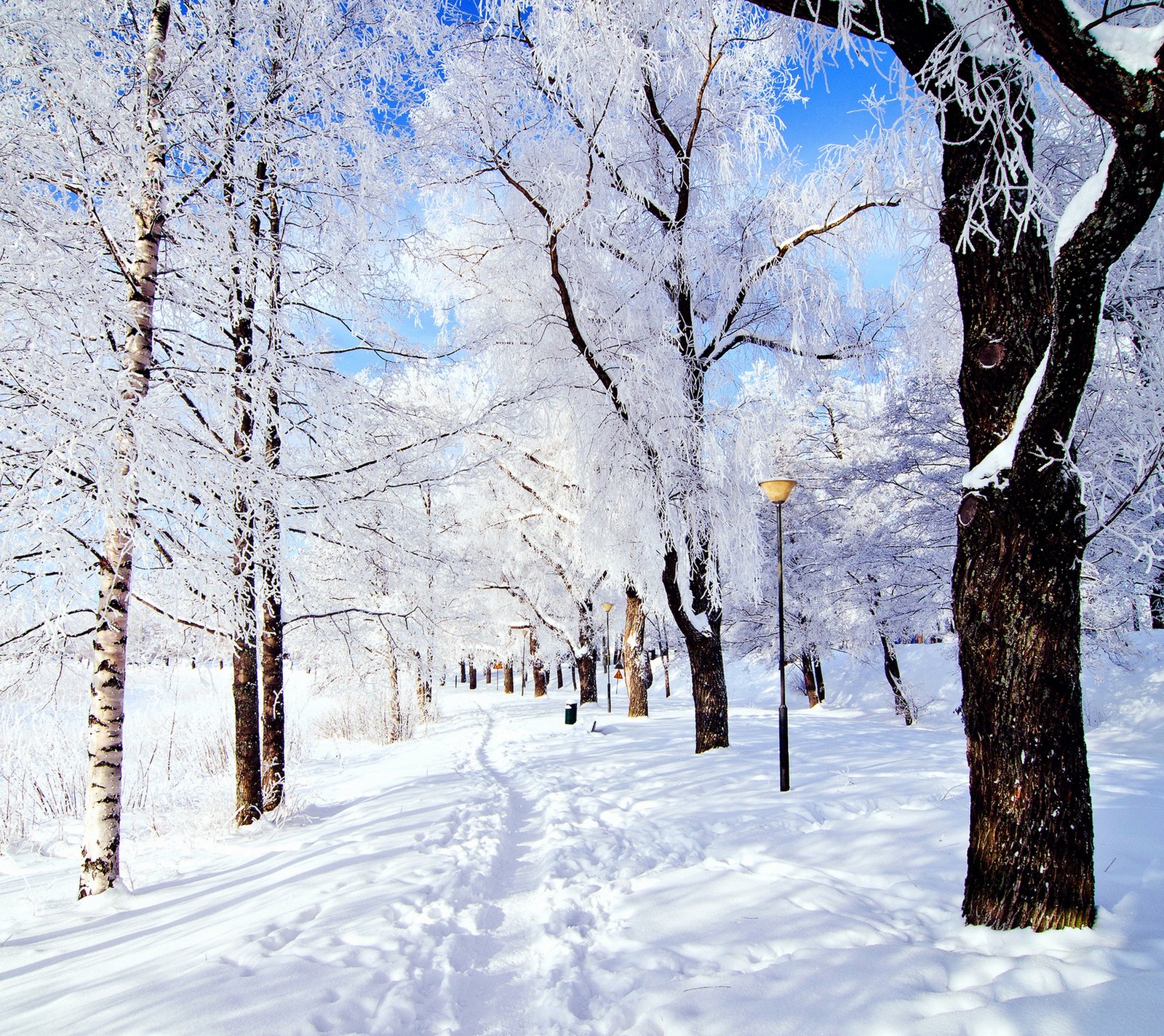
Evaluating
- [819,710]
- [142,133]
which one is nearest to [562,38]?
[142,133]

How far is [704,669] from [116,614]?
6537 mm

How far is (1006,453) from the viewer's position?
3105 mm

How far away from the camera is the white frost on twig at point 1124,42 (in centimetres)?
239

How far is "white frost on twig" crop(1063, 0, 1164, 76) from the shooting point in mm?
2389

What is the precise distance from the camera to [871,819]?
16.9 ft

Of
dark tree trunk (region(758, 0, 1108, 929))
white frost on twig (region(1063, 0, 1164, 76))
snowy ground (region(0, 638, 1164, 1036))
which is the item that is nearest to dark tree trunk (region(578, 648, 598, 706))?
snowy ground (region(0, 638, 1164, 1036))

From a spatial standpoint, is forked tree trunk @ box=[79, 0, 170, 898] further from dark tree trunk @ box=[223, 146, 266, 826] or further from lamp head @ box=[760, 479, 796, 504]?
lamp head @ box=[760, 479, 796, 504]

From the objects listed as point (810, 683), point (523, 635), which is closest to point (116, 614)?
point (810, 683)

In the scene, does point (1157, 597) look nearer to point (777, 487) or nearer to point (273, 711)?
point (777, 487)

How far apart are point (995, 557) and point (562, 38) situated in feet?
19.9

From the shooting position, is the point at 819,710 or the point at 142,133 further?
the point at 819,710

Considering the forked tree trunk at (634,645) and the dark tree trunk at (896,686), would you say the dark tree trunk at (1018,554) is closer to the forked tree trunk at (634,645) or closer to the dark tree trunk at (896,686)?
the forked tree trunk at (634,645)

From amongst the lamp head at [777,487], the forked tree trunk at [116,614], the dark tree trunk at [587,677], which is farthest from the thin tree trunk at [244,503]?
the dark tree trunk at [587,677]

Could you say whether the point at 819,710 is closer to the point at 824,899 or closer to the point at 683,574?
the point at 683,574
